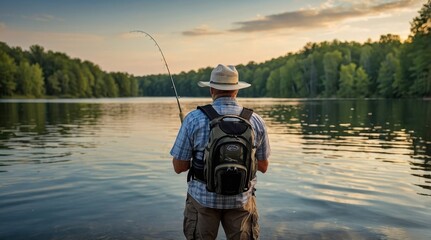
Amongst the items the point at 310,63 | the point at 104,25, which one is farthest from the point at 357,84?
the point at 104,25

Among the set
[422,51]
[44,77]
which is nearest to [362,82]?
[422,51]

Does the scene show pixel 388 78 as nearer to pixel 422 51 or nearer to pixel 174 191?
pixel 422 51

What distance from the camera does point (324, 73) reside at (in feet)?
492

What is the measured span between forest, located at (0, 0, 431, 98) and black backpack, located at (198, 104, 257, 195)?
89.2 m

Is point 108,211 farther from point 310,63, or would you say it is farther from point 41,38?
point 41,38

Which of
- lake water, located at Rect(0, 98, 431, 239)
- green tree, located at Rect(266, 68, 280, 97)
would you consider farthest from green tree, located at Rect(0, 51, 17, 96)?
lake water, located at Rect(0, 98, 431, 239)

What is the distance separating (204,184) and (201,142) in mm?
458

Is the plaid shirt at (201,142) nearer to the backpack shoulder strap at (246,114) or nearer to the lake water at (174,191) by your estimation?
the backpack shoulder strap at (246,114)

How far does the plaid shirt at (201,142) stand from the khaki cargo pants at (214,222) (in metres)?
0.09

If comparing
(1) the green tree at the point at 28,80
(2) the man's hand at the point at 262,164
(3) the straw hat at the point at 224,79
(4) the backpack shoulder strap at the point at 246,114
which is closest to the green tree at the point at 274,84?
(1) the green tree at the point at 28,80

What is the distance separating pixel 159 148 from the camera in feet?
63.8

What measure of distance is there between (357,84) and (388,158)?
371 ft

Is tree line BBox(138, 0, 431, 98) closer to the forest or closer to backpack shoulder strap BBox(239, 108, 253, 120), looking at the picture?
the forest

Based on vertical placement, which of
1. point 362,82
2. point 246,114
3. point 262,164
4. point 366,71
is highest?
point 366,71
